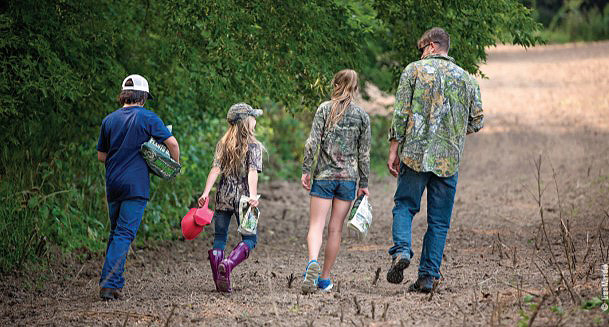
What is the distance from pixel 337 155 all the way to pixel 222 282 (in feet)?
4.40

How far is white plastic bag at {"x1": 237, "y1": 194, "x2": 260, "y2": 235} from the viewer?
23.1 feet

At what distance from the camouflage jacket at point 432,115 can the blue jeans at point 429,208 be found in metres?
0.13

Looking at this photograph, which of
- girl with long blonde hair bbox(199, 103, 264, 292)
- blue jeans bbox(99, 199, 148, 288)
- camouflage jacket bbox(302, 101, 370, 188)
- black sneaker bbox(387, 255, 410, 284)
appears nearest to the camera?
black sneaker bbox(387, 255, 410, 284)

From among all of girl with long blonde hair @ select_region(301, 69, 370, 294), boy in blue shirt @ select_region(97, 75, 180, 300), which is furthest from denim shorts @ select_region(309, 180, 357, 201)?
boy in blue shirt @ select_region(97, 75, 180, 300)

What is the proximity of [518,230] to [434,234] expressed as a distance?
13.6 ft

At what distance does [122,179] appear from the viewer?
697 cm

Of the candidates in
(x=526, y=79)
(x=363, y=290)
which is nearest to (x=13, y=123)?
(x=363, y=290)

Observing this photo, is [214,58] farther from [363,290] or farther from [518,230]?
[518,230]

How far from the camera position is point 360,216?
21.9 ft

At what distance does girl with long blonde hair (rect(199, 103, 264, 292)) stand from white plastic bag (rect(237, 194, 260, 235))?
6cm

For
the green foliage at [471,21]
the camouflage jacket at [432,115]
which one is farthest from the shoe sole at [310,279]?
the green foliage at [471,21]

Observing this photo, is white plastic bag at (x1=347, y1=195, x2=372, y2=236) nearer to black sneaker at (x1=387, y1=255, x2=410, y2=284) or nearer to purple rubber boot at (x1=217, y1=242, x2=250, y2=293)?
black sneaker at (x1=387, y1=255, x2=410, y2=284)

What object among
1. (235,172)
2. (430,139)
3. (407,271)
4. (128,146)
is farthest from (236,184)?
(407,271)

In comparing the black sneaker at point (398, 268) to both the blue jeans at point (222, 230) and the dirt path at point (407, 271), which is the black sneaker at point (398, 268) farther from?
the blue jeans at point (222, 230)
